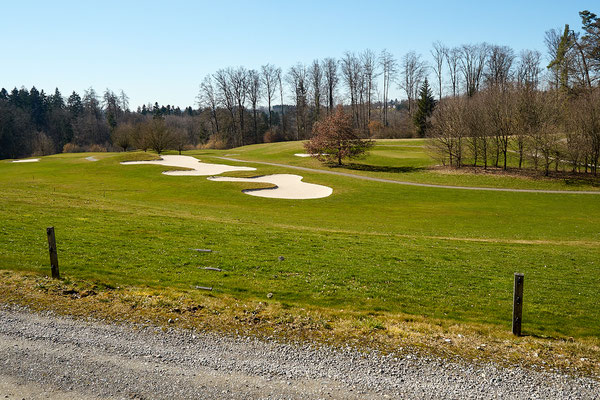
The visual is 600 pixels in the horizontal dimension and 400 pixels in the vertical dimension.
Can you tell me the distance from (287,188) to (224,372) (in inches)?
1191

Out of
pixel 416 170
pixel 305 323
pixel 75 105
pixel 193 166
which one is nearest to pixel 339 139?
pixel 416 170

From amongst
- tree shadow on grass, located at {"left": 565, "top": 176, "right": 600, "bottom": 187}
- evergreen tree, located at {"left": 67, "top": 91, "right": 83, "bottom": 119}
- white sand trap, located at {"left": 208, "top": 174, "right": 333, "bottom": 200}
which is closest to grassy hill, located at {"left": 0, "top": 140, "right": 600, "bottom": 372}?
white sand trap, located at {"left": 208, "top": 174, "right": 333, "bottom": 200}

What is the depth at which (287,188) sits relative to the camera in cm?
3588

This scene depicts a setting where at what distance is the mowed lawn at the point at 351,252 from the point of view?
371 inches

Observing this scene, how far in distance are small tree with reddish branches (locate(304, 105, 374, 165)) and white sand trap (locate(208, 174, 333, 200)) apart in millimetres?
11478

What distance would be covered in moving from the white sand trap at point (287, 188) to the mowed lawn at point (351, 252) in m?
2.51

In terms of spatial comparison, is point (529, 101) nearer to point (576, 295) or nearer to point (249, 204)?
point (249, 204)

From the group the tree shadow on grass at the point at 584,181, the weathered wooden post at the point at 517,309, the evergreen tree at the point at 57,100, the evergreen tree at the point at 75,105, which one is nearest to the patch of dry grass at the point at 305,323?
the weathered wooden post at the point at 517,309

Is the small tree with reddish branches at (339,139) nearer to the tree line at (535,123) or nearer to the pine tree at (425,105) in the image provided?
the tree line at (535,123)

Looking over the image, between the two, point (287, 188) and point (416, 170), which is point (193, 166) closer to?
point (287, 188)

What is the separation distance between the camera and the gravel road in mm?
5367

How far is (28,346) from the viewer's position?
6.52 meters

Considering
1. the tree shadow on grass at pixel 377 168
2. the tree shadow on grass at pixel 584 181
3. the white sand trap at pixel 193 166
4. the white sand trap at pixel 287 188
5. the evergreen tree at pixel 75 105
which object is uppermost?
the evergreen tree at pixel 75 105

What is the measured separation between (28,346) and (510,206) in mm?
31372
